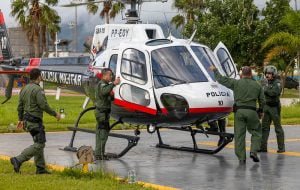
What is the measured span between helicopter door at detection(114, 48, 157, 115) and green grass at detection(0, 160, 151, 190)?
326 centimetres

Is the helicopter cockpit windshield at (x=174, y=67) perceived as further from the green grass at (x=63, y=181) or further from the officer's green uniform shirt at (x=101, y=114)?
the green grass at (x=63, y=181)

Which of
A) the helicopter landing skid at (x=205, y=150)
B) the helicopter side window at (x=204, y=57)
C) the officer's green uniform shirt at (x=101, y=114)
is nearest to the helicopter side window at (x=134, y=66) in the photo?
the officer's green uniform shirt at (x=101, y=114)

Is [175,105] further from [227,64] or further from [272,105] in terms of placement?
[272,105]

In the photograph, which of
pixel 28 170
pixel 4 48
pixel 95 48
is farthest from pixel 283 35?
pixel 28 170

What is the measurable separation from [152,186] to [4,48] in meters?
15.4

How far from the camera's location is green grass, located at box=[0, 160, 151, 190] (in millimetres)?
9695

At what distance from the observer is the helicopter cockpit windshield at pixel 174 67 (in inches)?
535

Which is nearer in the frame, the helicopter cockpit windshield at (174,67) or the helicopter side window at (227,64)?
the helicopter cockpit windshield at (174,67)

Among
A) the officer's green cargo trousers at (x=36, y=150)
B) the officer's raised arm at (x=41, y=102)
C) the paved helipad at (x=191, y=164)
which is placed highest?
the officer's raised arm at (x=41, y=102)

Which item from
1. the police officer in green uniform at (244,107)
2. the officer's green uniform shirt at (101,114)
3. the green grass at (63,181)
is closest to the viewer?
the green grass at (63,181)

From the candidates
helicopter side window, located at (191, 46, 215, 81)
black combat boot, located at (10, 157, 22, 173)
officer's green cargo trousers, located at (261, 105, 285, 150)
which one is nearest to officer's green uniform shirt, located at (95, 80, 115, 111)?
helicopter side window, located at (191, 46, 215, 81)

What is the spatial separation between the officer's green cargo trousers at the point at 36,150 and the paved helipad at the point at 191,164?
1418 millimetres

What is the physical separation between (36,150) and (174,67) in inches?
147

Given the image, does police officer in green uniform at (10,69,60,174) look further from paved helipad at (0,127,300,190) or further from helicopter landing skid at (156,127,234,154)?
helicopter landing skid at (156,127,234,154)
